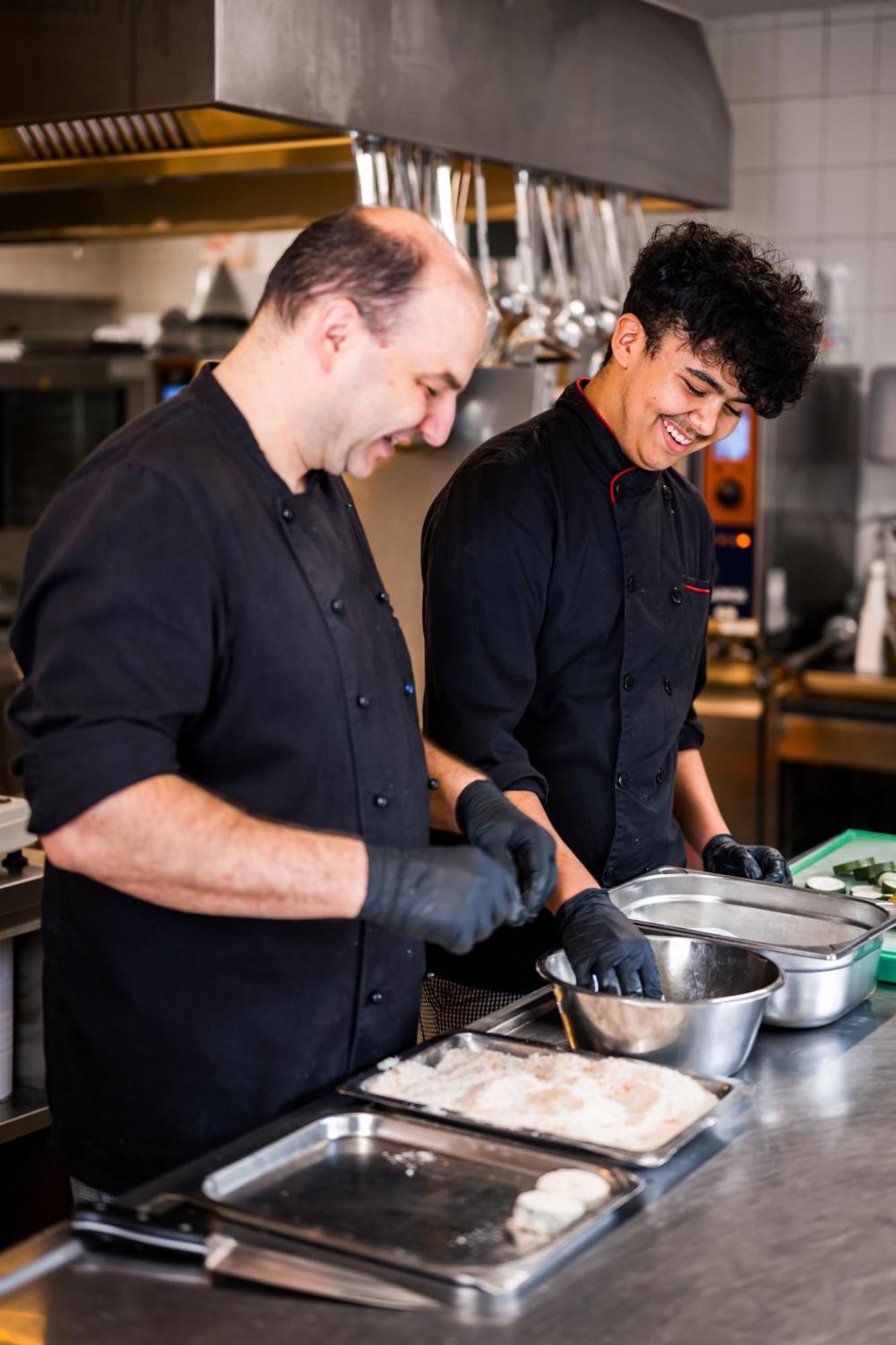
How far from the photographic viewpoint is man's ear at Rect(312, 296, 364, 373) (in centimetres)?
151

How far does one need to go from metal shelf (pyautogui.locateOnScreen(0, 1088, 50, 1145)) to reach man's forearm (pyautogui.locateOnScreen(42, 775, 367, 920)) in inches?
48.3

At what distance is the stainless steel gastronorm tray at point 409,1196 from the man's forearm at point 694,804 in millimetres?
1101

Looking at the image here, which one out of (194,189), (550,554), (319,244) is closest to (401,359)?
(319,244)

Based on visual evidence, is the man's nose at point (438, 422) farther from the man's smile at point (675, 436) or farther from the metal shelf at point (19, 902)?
the metal shelf at point (19, 902)

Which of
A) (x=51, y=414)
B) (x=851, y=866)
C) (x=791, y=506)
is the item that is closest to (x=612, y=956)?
(x=851, y=866)

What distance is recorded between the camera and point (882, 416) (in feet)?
16.3

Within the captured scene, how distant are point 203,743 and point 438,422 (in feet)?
1.32

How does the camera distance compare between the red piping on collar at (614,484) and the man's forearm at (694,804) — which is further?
the man's forearm at (694,804)

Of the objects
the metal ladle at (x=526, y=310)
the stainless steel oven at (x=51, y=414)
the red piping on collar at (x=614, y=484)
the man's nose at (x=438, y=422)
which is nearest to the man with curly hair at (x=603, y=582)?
the red piping on collar at (x=614, y=484)

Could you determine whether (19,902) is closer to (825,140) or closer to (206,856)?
(206,856)

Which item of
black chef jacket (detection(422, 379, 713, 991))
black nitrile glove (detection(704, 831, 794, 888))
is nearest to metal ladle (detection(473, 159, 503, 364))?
black chef jacket (detection(422, 379, 713, 991))

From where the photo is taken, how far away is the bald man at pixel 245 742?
142cm

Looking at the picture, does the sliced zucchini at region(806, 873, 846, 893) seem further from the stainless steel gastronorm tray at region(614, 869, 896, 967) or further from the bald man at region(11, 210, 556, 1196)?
the bald man at region(11, 210, 556, 1196)

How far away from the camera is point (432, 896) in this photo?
1.47 meters
